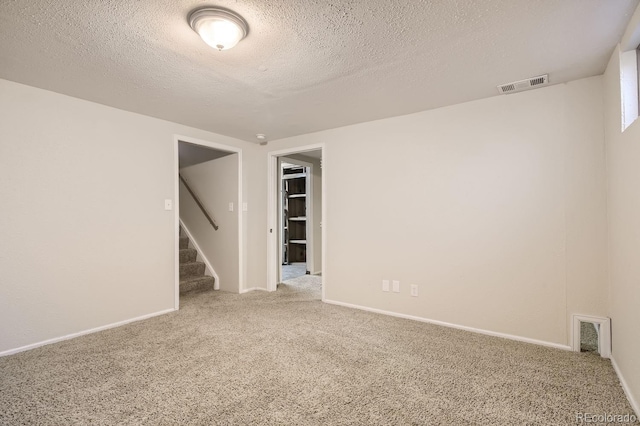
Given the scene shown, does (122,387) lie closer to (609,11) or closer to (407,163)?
(407,163)

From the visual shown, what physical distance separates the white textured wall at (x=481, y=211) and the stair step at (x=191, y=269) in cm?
214

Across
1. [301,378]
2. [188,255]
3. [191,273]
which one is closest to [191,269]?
[191,273]

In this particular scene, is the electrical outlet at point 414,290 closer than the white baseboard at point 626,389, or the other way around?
the white baseboard at point 626,389

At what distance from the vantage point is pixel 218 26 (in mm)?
1604

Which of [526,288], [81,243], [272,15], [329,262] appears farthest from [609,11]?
[81,243]

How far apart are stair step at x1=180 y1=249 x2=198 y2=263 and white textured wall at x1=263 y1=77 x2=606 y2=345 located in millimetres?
2322

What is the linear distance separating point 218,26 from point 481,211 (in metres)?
2.50

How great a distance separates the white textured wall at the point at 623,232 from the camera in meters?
1.64

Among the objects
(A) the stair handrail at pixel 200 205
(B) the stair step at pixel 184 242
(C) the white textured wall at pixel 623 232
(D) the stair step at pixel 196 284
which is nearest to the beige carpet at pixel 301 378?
(C) the white textured wall at pixel 623 232

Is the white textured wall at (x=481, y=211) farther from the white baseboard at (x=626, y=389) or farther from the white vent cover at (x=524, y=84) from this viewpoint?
the white baseboard at (x=626, y=389)

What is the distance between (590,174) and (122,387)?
3.58m

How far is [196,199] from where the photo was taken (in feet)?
15.3

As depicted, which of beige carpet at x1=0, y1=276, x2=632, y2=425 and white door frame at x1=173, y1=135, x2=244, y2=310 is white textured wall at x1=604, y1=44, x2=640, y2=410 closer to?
beige carpet at x1=0, y1=276, x2=632, y2=425

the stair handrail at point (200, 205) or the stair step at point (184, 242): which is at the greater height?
the stair handrail at point (200, 205)
